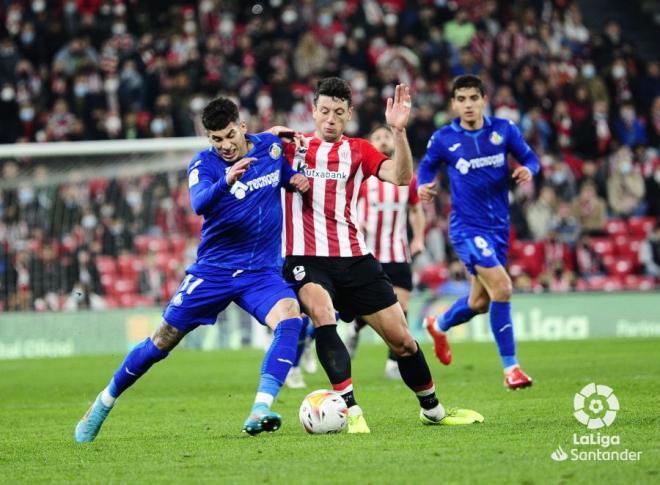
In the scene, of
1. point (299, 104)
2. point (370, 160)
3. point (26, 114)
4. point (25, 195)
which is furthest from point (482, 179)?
point (26, 114)

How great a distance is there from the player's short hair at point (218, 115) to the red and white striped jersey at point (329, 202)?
2.21 ft

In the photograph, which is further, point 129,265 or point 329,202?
point 129,265

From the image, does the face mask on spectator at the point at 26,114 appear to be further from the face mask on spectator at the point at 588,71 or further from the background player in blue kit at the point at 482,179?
the background player in blue kit at the point at 482,179

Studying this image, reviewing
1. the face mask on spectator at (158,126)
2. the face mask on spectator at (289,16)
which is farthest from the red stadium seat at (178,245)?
the face mask on spectator at (289,16)

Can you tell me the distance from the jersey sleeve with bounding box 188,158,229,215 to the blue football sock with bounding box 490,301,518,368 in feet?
13.4

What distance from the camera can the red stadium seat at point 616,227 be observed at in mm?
21781

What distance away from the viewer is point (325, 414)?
8.08 m

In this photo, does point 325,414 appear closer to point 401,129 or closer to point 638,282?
point 401,129

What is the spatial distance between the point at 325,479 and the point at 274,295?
2216 millimetres

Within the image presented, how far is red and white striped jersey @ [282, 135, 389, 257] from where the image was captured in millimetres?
8523

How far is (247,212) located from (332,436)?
1603mm

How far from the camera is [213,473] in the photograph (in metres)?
6.48

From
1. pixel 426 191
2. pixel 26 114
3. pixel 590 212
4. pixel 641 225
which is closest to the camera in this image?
pixel 426 191

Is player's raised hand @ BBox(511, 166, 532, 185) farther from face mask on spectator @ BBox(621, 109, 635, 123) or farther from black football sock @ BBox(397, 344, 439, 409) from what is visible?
face mask on spectator @ BBox(621, 109, 635, 123)
